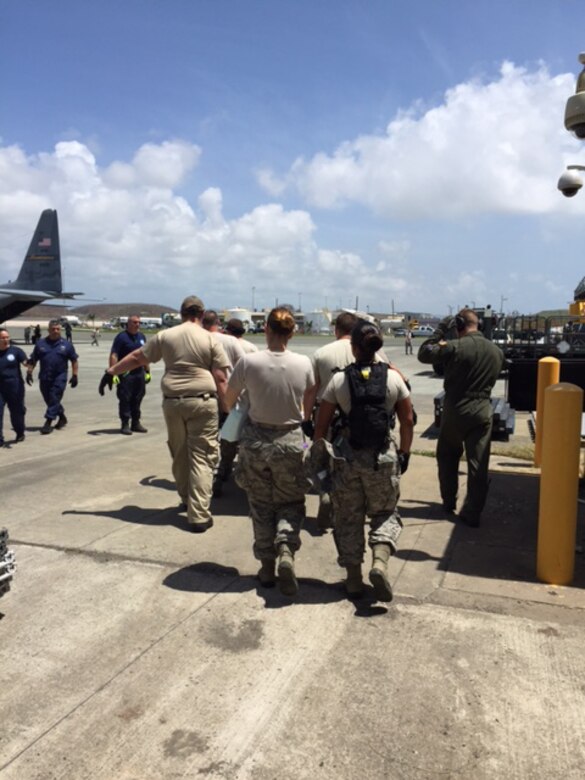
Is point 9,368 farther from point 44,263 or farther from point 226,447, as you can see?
point 44,263

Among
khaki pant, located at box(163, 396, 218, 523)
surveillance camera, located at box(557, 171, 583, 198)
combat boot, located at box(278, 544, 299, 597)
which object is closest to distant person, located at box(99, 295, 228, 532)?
khaki pant, located at box(163, 396, 218, 523)

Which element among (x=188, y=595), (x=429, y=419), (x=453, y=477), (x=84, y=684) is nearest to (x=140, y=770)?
(x=84, y=684)

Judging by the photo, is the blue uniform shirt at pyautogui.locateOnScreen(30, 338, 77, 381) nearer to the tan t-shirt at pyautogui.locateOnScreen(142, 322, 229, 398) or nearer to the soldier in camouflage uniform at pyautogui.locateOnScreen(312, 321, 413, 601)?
the tan t-shirt at pyautogui.locateOnScreen(142, 322, 229, 398)

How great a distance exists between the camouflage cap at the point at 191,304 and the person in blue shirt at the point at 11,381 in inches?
166

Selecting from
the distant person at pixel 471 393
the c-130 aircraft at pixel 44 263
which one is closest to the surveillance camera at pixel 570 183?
the distant person at pixel 471 393

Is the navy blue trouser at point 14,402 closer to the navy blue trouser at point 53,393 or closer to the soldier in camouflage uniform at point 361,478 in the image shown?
the navy blue trouser at point 53,393

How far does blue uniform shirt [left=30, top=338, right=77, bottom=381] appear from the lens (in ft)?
33.1

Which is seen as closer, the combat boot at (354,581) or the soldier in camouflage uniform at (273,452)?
the combat boot at (354,581)

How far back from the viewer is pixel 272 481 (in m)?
4.15

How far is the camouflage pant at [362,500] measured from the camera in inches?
151

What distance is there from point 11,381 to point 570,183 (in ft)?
24.3

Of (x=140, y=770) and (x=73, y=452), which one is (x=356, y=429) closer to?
(x=140, y=770)

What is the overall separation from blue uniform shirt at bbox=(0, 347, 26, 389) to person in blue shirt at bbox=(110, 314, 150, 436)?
1485 mm

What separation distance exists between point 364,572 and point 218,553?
1.11 m
